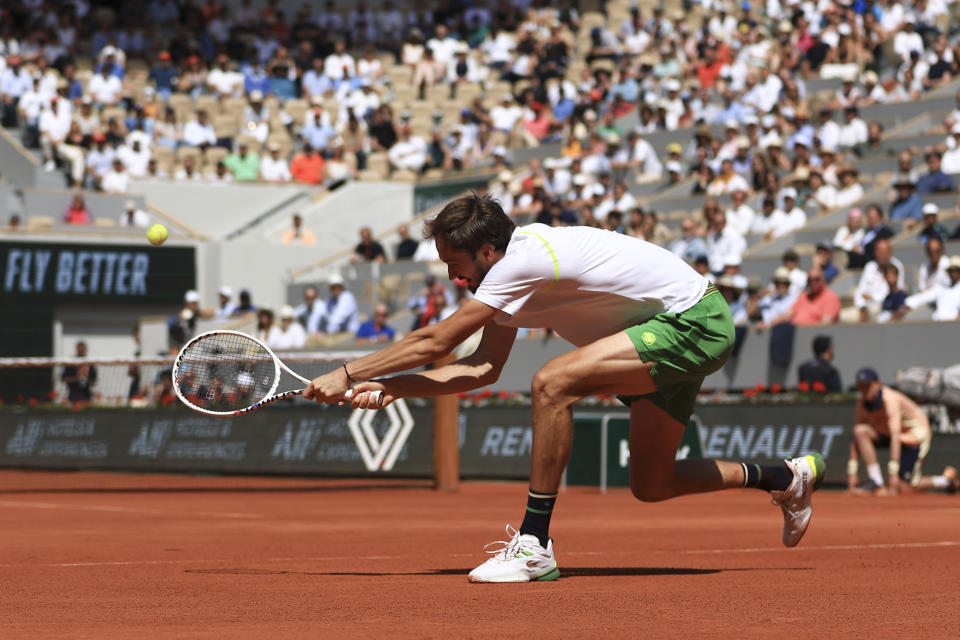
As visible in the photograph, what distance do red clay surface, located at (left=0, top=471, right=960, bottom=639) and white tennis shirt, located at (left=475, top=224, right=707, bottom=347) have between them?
3.90ft

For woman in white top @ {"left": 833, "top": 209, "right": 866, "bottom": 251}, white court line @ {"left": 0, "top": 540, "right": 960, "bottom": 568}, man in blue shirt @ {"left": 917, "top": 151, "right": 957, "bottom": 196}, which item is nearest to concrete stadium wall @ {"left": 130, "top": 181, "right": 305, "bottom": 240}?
woman in white top @ {"left": 833, "top": 209, "right": 866, "bottom": 251}

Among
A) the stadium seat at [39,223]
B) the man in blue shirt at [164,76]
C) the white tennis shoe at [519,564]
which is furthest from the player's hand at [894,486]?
the man in blue shirt at [164,76]

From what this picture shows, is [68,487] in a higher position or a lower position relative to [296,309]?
lower

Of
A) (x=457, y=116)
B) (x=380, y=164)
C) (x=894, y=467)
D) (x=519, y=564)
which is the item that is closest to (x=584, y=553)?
(x=519, y=564)

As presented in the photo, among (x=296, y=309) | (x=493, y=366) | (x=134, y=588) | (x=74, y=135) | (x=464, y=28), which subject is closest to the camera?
(x=134, y=588)

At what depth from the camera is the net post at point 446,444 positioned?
58.1 feet

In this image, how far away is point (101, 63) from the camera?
35.0 metres

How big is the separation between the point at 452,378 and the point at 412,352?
0.50 meters

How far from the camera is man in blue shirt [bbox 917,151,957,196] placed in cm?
2202

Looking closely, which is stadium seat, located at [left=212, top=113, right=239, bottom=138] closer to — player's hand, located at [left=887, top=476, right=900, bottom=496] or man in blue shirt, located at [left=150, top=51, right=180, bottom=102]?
man in blue shirt, located at [left=150, top=51, right=180, bottom=102]

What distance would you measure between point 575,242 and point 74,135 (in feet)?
84.9

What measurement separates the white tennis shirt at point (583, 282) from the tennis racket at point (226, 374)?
1.09 meters

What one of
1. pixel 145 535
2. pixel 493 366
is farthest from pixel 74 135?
pixel 493 366

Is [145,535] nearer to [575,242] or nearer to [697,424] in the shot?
[575,242]
